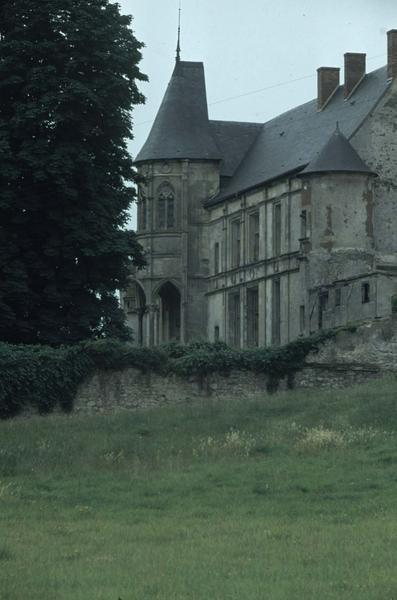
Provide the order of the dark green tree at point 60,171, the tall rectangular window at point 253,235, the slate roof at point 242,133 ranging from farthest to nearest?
the tall rectangular window at point 253,235
the slate roof at point 242,133
the dark green tree at point 60,171

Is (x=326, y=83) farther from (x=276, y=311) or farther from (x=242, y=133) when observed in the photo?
(x=276, y=311)

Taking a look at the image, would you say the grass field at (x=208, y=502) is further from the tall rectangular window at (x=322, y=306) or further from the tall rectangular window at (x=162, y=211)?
the tall rectangular window at (x=162, y=211)

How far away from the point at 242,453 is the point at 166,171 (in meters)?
44.3

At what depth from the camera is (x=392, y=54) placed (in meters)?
65.2

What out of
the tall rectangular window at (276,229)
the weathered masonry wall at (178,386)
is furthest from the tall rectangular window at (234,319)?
the weathered masonry wall at (178,386)

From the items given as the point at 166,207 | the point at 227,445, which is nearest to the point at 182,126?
the point at 166,207

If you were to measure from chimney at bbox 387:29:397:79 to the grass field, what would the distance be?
28762 mm

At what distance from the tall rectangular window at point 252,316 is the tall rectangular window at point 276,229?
2654mm

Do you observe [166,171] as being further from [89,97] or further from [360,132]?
[89,97]

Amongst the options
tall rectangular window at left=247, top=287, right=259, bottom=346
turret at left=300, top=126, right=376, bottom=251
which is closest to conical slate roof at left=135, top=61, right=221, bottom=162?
tall rectangular window at left=247, top=287, right=259, bottom=346

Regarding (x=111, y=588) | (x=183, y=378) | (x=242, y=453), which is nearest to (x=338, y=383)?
(x=183, y=378)

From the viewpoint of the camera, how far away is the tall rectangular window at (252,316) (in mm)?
69062

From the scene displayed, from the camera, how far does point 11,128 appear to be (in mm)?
45438

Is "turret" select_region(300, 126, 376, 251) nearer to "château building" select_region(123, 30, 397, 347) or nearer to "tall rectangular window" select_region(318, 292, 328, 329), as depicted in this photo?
"château building" select_region(123, 30, 397, 347)
